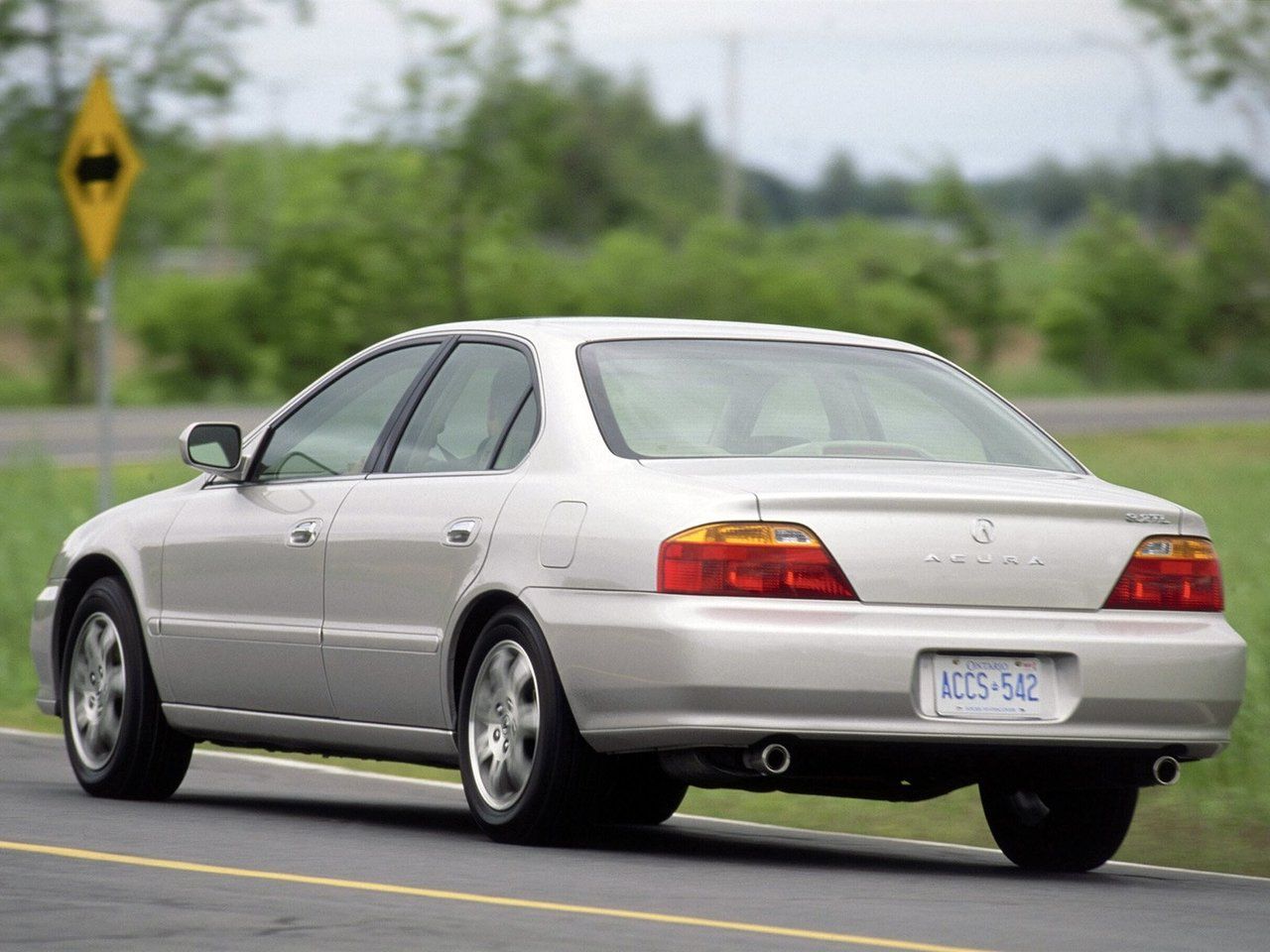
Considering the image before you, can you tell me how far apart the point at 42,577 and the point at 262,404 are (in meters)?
26.2

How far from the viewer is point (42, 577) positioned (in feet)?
51.4

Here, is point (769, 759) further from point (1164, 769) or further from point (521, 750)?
point (1164, 769)

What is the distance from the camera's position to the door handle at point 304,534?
8742 millimetres

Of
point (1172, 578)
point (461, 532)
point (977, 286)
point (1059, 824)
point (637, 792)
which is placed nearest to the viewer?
point (1172, 578)

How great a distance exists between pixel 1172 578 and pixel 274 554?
2907 millimetres

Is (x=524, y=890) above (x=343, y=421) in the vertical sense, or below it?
below

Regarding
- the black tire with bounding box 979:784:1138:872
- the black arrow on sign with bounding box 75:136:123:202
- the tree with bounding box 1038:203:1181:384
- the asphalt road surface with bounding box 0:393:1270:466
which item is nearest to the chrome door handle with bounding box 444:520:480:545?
the black tire with bounding box 979:784:1138:872

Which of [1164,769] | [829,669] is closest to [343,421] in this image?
[829,669]

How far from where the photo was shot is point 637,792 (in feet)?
28.5

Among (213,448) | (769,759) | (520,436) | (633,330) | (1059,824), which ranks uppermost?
(633,330)

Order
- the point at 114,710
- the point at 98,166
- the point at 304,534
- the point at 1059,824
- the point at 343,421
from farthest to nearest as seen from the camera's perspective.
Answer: the point at 98,166, the point at 114,710, the point at 343,421, the point at 304,534, the point at 1059,824

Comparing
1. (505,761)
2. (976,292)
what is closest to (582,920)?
(505,761)

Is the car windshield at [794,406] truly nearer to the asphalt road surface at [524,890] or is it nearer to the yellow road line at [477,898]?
the asphalt road surface at [524,890]

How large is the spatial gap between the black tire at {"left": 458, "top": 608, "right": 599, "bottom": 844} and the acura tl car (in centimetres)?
1
